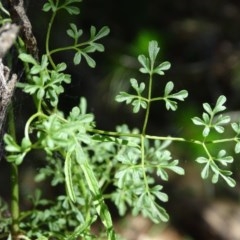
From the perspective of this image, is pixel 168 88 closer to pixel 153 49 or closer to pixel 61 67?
pixel 153 49

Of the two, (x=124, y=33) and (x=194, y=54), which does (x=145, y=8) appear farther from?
(x=194, y=54)

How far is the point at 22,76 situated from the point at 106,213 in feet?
0.88

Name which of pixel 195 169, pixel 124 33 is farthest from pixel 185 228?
pixel 124 33

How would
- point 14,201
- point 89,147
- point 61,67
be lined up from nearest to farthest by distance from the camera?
point 61,67, point 14,201, point 89,147

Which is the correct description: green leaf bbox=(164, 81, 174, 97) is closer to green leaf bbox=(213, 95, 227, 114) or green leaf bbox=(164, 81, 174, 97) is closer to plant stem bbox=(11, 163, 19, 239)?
green leaf bbox=(213, 95, 227, 114)

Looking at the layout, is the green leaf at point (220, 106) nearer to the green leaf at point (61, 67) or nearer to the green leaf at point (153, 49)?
the green leaf at point (153, 49)

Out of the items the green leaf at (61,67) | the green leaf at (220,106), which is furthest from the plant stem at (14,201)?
the green leaf at (220,106)

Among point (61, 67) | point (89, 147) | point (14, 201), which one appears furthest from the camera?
point (89, 147)

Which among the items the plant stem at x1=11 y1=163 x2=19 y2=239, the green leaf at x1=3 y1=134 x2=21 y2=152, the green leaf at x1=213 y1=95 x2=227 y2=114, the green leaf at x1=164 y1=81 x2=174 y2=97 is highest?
the green leaf at x1=3 y1=134 x2=21 y2=152

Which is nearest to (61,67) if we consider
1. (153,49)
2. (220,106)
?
(153,49)

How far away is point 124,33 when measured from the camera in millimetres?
A: 2984

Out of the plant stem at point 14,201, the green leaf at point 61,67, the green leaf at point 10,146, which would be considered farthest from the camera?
the plant stem at point 14,201

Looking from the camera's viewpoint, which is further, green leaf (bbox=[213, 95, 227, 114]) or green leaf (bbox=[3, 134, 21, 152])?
green leaf (bbox=[213, 95, 227, 114])

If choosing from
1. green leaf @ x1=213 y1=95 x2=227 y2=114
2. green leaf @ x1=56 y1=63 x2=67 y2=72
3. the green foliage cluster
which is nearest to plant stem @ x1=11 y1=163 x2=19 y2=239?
the green foliage cluster
